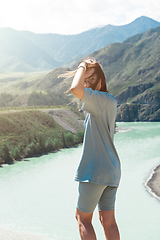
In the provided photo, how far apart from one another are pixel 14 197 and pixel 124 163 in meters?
4.67

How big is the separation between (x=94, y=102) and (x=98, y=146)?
1.11 ft

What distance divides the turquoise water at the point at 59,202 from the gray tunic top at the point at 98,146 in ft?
7.66

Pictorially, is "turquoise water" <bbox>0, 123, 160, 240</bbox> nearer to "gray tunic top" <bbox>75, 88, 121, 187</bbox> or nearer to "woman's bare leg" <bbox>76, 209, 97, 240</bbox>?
"woman's bare leg" <bbox>76, 209, 97, 240</bbox>

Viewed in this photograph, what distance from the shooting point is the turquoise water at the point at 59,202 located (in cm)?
411

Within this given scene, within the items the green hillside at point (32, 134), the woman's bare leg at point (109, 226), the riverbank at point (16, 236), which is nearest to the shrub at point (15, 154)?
the green hillside at point (32, 134)

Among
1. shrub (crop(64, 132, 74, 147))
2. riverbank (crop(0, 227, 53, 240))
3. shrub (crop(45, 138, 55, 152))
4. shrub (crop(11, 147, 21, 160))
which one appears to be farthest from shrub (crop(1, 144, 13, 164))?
riverbank (crop(0, 227, 53, 240))

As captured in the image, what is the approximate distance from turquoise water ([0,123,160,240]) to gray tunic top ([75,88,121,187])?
2336 millimetres

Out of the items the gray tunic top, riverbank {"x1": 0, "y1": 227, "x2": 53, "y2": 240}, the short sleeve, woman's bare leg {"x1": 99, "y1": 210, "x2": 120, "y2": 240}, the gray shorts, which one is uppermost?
the short sleeve

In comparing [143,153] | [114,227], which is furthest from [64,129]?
[114,227]

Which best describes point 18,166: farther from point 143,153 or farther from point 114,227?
point 114,227

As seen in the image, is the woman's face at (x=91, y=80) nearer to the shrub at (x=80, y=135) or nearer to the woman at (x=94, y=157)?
the woman at (x=94, y=157)

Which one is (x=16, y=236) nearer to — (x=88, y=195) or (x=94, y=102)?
(x=88, y=195)

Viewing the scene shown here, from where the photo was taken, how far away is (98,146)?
187 centimetres

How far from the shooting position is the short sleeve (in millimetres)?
1740
